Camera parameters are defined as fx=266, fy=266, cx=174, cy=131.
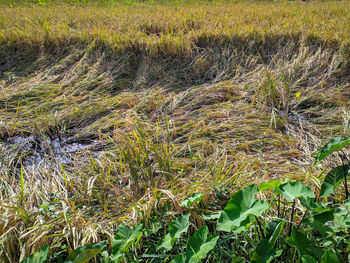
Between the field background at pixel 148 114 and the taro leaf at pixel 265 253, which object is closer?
the taro leaf at pixel 265 253

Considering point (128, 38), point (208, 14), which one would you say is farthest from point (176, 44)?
point (208, 14)

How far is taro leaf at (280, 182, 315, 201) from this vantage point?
34.5 inches

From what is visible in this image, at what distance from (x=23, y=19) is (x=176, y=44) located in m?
2.74

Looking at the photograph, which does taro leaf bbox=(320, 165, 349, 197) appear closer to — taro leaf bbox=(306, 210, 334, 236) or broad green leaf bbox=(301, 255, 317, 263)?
taro leaf bbox=(306, 210, 334, 236)

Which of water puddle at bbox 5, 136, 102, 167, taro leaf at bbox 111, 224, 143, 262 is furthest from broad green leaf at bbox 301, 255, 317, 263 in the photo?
water puddle at bbox 5, 136, 102, 167

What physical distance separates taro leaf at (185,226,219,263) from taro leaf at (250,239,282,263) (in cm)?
13

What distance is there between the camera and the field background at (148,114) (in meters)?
1.42

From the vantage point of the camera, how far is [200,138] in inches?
80.7

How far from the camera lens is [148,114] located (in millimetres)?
2424

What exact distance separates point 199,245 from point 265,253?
216 mm

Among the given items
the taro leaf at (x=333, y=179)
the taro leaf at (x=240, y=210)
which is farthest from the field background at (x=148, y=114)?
the taro leaf at (x=240, y=210)

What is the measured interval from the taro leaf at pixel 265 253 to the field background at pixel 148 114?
0.49 m

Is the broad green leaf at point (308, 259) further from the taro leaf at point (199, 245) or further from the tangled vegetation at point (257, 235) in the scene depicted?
the taro leaf at point (199, 245)

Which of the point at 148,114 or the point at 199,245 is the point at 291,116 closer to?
the point at 148,114
